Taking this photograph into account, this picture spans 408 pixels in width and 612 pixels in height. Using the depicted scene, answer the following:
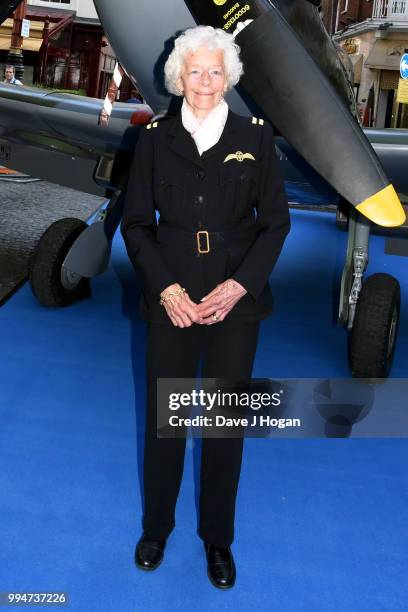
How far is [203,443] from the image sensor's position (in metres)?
2.05

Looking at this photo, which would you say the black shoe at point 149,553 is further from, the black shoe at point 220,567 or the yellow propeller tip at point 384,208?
the yellow propeller tip at point 384,208

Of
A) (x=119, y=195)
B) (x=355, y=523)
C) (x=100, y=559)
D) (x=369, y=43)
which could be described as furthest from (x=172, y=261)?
(x=369, y=43)

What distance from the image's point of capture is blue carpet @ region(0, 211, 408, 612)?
2002mm

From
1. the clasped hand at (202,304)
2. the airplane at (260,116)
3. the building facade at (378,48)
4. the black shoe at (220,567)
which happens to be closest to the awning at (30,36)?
the building facade at (378,48)

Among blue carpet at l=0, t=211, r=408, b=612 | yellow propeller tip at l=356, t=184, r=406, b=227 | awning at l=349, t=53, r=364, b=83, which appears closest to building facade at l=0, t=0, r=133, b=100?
awning at l=349, t=53, r=364, b=83

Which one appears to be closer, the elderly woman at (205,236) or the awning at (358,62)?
the elderly woman at (205,236)

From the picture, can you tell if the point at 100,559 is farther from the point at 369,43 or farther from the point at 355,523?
Result: the point at 369,43

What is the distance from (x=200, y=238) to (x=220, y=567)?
3.13 feet

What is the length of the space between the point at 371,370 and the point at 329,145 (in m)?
1.35

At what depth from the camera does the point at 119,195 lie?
175 inches

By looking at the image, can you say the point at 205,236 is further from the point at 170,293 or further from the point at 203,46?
the point at 203,46

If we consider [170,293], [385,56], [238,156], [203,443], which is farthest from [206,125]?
[385,56]

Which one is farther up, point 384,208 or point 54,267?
point 384,208

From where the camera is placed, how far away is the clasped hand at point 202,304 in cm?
190
